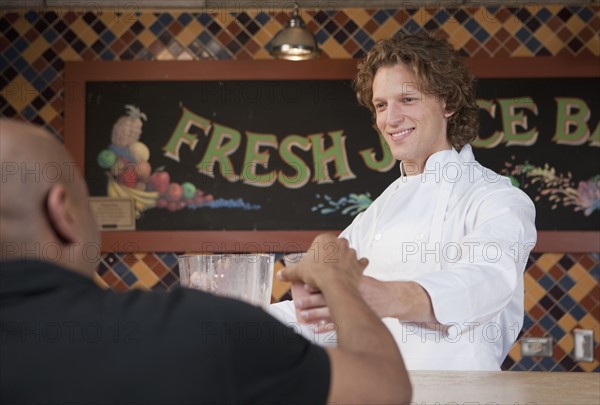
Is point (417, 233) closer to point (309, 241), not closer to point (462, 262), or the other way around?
point (462, 262)

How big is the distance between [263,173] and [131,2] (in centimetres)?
114

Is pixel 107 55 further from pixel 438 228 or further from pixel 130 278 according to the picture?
pixel 438 228

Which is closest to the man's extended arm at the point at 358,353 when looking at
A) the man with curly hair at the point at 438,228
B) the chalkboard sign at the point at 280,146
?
the man with curly hair at the point at 438,228

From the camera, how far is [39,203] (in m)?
0.85

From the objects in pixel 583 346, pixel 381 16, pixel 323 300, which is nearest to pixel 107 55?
pixel 381 16

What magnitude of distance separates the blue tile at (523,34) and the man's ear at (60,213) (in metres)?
3.92

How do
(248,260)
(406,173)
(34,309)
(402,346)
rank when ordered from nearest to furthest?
(34,309) → (248,260) → (402,346) → (406,173)

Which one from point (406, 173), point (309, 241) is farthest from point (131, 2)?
point (406, 173)

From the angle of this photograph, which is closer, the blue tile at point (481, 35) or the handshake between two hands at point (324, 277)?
the handshake between two hands at point (324, 277)

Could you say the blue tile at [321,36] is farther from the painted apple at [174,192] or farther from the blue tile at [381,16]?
the painted apple at [174,192]

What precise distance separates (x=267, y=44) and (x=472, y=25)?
1.08 metres

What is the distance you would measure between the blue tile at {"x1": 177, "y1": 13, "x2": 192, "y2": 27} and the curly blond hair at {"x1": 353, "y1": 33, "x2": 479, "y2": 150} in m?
2.49

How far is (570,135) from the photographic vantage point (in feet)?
14.3

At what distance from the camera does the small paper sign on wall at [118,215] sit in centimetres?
444
